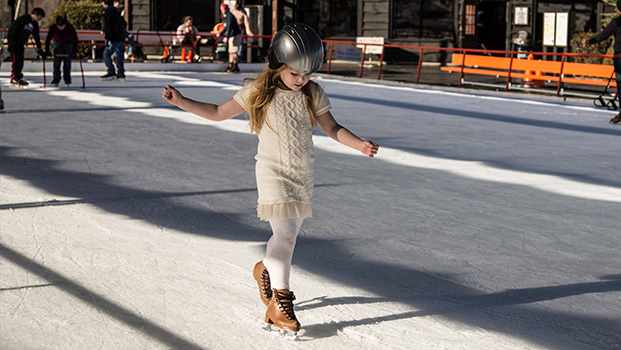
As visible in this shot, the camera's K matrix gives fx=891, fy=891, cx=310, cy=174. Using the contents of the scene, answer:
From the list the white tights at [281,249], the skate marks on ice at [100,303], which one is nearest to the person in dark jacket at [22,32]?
the skate marks on ice at [100,303]

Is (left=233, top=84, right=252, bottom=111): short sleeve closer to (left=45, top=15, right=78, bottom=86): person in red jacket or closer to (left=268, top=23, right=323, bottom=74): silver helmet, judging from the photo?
(left=268, top=23, right=323, bottom=74): silver helmet

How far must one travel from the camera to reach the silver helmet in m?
3.83

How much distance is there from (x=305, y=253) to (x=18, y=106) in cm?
1002

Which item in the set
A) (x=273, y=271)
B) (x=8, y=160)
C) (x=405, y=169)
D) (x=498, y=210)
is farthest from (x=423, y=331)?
(x=8, y=160)

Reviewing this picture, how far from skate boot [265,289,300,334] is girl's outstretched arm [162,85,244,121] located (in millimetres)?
841

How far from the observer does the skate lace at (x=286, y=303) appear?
3992 mm

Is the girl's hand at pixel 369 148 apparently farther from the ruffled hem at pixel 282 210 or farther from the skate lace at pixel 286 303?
A: the skate lace at pixel 286 303

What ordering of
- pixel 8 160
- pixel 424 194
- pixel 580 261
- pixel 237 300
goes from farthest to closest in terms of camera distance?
pixel 8 160 → pixel 424 194 → pixel 580 261 → pixel 237 300

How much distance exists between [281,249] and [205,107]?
2.46 ft

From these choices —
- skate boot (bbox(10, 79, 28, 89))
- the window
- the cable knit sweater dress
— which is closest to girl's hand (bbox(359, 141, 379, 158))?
the cable knit sweater dress

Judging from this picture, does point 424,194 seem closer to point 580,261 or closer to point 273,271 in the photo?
point 580,261

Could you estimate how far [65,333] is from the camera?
3953 millimetres

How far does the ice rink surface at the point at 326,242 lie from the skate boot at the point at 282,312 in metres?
0.07

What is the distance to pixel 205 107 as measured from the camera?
4.15 metres
